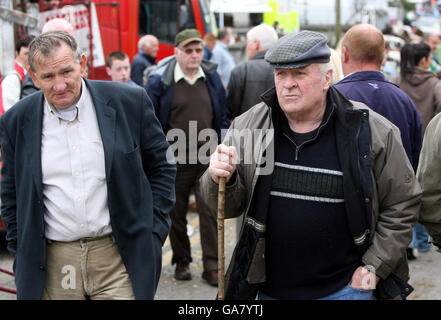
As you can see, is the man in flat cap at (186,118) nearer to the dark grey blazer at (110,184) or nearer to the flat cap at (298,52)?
the dark grey blazer at (110,184)

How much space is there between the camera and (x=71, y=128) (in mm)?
3092

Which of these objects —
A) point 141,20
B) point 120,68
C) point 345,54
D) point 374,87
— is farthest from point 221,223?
point 141,20

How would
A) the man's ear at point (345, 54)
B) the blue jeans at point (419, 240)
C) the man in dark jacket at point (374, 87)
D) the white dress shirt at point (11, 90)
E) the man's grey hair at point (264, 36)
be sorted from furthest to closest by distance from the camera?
the blue jeans at point (419, 240) → the man's grey hair at point (264, 36) → the white dress shirt at point (11, 90) → the man's ear at point (345, 54) → the man in dark jacket at point (374, 87)

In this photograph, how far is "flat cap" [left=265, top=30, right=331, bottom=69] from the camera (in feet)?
9.52

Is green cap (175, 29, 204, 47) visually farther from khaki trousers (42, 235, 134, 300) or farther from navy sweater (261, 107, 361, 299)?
khaki trousers (42, 235, 134, 300)

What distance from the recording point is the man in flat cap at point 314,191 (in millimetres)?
2934

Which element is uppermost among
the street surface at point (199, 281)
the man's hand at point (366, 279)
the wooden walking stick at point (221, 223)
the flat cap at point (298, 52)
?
the flat cap at point (298, 52)

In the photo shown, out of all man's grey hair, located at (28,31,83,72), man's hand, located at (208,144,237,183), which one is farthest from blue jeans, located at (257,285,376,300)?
man's grey hair, located at (28,31,83,72)

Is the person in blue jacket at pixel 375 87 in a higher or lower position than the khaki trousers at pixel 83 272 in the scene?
higher

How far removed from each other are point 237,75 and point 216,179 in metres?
3.51

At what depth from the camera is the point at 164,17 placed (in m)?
14.1

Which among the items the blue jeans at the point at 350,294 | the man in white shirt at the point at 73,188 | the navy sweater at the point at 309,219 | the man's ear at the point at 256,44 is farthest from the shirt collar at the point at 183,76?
the blue jeans at the point at 350,294
